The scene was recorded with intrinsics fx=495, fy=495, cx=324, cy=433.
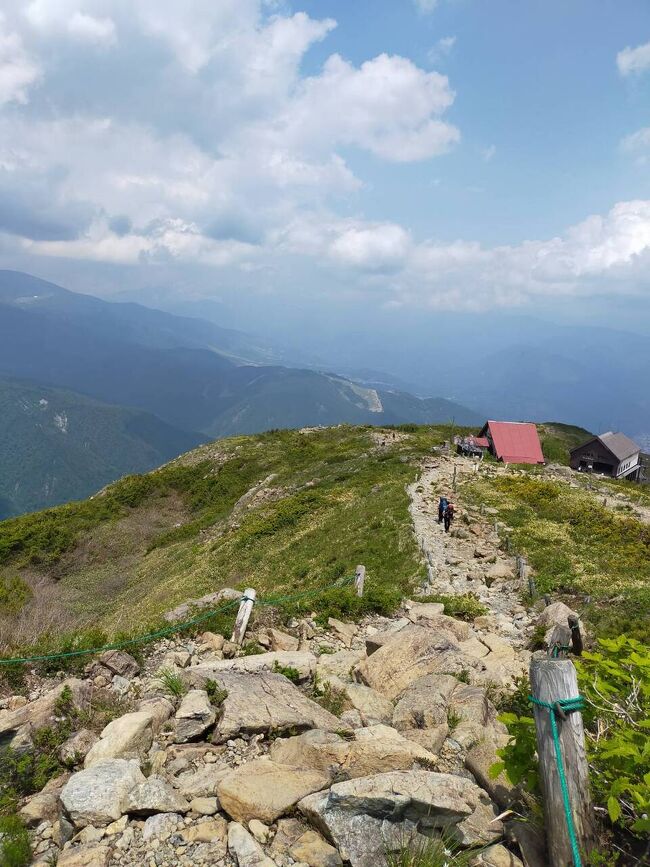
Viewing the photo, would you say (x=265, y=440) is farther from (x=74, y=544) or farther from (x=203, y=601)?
(x=203, y=601)

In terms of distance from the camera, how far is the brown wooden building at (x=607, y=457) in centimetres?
6669

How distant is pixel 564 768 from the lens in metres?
4.31

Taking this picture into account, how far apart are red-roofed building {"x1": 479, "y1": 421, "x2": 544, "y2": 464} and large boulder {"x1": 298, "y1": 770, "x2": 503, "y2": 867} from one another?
54929 mm

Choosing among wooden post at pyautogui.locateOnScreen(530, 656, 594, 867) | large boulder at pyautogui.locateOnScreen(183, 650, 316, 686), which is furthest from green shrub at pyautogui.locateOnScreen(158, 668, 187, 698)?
wooden post at pyautogui.locateOnScreen(530, 656, 594, 867)

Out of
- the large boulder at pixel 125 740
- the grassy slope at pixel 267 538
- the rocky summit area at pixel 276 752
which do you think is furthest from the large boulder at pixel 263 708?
the grassy slope at pixel 267 538

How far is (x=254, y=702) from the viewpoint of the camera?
7.66 m

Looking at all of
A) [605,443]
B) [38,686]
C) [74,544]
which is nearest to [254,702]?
[38,686]

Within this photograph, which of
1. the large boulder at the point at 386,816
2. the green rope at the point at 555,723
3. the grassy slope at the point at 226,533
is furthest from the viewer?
the grassy slope at the point at 226,533

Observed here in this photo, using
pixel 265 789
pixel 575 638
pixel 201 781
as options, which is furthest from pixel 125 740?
pixel 575 638

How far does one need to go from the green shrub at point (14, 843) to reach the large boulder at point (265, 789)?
6.71 feet

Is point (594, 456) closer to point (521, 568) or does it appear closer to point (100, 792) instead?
point (521, 568)

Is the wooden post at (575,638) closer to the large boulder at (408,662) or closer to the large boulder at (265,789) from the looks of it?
the large boulder at (408,662)

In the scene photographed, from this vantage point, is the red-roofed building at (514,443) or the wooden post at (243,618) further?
the red-roofed building at (514,443)

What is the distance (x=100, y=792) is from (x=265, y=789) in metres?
1.89
